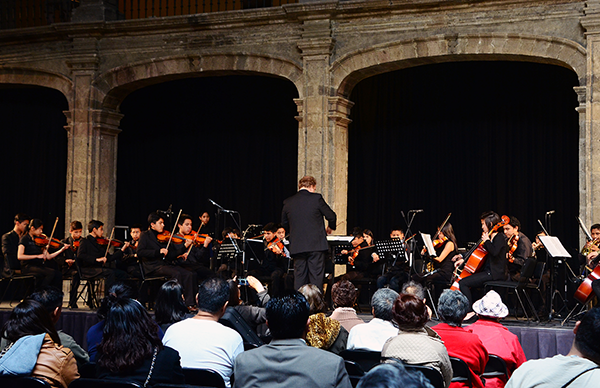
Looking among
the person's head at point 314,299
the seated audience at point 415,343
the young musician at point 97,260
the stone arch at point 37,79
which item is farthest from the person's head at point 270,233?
the seated audience at point 415,343

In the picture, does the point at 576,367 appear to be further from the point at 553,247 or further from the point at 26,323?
the point at 553,247

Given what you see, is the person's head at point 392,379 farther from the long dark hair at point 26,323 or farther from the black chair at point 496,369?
the black chair at point 496,369

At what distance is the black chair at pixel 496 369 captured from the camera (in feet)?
12.9

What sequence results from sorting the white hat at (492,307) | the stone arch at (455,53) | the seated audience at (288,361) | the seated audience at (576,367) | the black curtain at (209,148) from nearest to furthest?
the seated audience at (576,367) → the seated audience at (288,361) → the white hat at (492,307) → the stone arch at (455,53) → the black curtain at (209,148)

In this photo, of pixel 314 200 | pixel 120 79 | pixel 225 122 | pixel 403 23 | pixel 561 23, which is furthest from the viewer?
pixel 225 122

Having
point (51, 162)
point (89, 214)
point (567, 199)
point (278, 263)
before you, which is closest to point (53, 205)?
point (51, 162)

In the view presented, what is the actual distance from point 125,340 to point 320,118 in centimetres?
759

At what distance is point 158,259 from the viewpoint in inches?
363

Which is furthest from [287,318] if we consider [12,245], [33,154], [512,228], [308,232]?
[33,154]

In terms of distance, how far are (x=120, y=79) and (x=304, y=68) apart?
313 centimetres

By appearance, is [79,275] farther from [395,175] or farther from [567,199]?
[567,199]

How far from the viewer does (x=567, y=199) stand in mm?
10719

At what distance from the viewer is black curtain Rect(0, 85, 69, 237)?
13328 millimetres

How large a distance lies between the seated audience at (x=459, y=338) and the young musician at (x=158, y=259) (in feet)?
17.3
